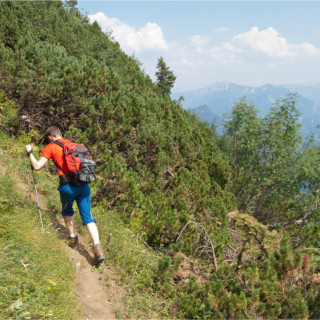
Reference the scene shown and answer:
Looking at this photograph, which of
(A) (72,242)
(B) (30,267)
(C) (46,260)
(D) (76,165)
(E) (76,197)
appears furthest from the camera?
(A) (72,242)

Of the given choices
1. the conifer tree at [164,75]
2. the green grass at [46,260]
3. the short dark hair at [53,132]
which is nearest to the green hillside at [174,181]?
the green grass at [46,260]

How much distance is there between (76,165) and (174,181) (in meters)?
4.51

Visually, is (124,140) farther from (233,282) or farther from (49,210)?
(233,282)

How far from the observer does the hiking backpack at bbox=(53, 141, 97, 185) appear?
378cm

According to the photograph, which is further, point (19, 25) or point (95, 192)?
point (19, 25)

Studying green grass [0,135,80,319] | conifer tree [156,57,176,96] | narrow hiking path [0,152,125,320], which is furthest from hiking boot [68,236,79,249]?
conifer tree [156,57,176,96]

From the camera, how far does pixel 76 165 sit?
3.79 m

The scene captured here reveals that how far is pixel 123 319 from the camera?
3643 mm

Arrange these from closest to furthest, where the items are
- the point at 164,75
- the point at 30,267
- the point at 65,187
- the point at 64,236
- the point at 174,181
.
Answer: the point at 30,267
the point at 65,187
the point at 64,236
the point at 174,181
the point at 164,75

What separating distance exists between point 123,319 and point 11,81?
6.94m

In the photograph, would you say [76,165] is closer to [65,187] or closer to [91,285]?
[65,187]

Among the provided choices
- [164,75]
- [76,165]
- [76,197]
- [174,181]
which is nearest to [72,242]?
[76,197]

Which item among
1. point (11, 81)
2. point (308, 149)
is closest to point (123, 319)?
point (11, 81)

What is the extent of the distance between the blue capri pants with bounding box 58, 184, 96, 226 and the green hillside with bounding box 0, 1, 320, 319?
104 centimetres
